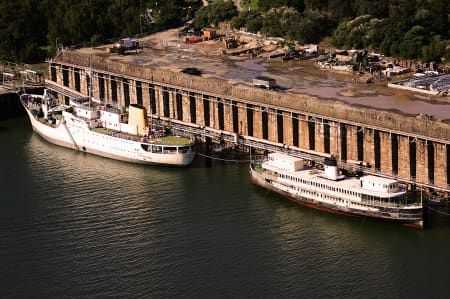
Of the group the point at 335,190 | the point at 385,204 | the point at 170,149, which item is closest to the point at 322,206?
the point at 335,190

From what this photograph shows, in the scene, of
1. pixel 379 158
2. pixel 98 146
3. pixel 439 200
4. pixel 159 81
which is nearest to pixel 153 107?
pixel 159 81

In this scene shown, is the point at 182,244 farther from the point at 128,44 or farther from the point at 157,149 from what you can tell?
the point at 128,44

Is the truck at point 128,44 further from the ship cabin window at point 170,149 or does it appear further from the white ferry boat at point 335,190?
the white ferry boat at point 335,190

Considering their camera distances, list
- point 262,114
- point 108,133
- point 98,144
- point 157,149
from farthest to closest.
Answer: point 98,144, point 108,133, point 262,114, point 157,149

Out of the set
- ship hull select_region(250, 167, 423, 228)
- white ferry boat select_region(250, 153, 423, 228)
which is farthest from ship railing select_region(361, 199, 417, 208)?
ship hull select_region(250, 167, 423, 228)

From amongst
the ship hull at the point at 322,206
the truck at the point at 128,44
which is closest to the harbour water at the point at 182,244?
the ship hull at the point at 322,206

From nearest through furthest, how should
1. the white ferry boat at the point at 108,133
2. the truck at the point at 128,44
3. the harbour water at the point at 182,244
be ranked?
the harbour water at the point at 182,244 < the white ferry boat at the point at 108,133 < the truck at the point at 128,44

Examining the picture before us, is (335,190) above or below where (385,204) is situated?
above

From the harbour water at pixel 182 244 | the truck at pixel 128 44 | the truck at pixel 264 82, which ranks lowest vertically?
the harbour water at pixel 182 244
